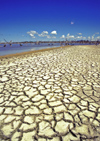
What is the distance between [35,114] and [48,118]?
0.79ft

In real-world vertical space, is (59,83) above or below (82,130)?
above

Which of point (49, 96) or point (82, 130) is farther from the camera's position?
point (49, 96)

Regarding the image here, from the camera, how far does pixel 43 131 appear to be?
1257 millimetres

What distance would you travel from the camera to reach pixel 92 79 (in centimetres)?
294

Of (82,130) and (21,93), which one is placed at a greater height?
(21,93)

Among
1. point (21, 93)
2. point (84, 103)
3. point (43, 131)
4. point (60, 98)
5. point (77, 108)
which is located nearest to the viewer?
point (43, 131)

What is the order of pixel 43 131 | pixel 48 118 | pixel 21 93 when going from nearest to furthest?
1. pixel 43 131
2. pixel 48 118
3. pixel 21 93

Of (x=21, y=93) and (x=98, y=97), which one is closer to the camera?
(x=98, y=97)

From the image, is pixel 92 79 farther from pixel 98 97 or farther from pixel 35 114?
pixel 35 114

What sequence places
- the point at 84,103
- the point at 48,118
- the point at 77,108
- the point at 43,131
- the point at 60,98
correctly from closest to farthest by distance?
the point at 43,131 < the point at 48,118 < the point at 77,108 < the point at 84,103 < the point at 60,98

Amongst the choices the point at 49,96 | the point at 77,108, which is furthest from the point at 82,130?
the point at 49,96

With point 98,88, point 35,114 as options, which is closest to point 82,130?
point 35,114

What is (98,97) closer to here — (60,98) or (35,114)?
(60,98)

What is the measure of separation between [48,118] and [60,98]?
0.59 metres
